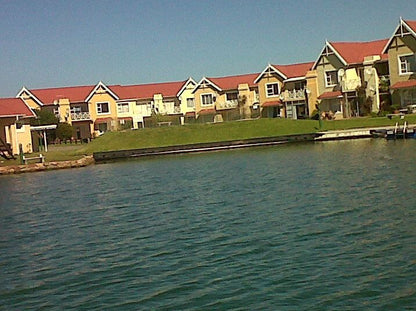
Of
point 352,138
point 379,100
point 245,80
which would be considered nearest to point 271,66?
point 245,80

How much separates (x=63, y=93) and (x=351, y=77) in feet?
122

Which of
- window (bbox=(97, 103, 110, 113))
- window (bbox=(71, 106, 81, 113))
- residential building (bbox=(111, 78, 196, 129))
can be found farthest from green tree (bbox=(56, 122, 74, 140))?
residential building (bbox=(111, 78, 196, 129))

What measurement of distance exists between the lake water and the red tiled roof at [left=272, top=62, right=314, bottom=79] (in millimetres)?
44525

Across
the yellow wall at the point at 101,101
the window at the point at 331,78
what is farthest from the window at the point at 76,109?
the window at the point at 331,78

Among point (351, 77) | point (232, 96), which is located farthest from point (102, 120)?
point (351, 77)

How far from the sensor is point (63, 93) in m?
86.3

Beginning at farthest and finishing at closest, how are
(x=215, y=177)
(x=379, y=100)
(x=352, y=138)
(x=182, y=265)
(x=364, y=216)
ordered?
(x=379, y=100) < (x=352, y=138) < (x=215, y=177) < (x=364, y=216) < (x=182, y=265)

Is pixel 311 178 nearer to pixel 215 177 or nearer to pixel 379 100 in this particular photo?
pixel 215 177

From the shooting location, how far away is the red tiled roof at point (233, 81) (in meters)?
81.9

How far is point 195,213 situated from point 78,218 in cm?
415

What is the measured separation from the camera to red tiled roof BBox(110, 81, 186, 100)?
86812 millimetres

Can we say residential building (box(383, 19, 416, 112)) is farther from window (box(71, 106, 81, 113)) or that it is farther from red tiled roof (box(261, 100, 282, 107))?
window (box(71, 106, 81, 113))

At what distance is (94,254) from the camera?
16.7 meters

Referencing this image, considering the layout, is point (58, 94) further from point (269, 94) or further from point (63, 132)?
point (269, 94)
